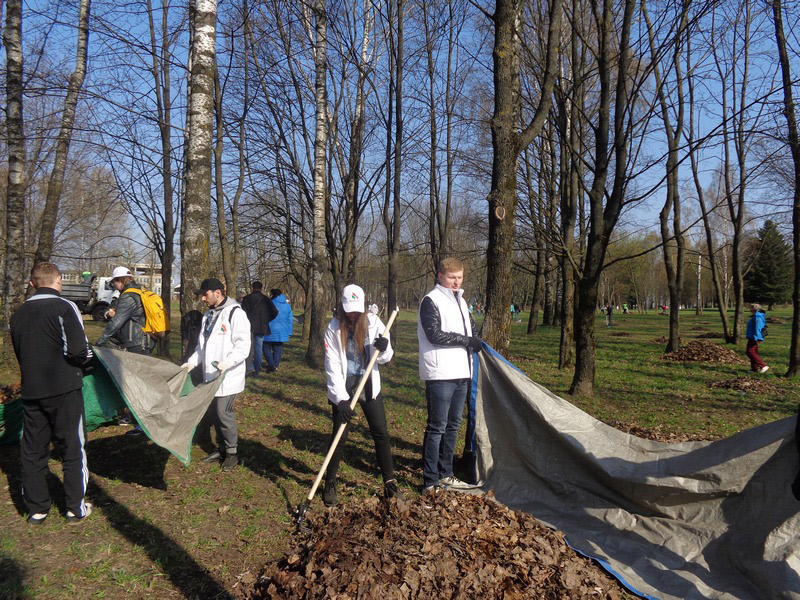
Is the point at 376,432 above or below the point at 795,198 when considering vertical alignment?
below

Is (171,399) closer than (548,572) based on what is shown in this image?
No

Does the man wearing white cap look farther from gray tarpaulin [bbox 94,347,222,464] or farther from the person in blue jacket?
the person in blue jacket

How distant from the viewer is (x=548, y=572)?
3.38 metres

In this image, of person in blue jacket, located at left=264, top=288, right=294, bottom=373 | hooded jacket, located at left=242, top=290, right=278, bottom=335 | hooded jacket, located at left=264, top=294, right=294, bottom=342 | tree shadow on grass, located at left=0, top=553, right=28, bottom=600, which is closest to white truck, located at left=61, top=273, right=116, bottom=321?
person in blue jacket, located at left=264, top=288, right=294, bottom=373

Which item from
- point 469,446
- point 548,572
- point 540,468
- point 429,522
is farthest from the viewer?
point 469,446

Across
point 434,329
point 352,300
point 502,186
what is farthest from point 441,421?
point 502,186

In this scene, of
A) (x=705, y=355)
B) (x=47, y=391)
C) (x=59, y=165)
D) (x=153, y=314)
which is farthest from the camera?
(x=705, y=355)

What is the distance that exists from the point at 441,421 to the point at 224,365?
Answer: 224 cm

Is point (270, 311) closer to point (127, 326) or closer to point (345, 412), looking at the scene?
point (127, 326)

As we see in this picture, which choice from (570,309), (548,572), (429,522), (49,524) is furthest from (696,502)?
(570,309)

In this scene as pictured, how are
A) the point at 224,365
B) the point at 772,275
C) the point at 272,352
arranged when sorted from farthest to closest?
the point at 772,275, the point at 272,352, the point at 224,365

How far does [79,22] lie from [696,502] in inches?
501

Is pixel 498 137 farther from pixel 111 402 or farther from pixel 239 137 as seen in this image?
pixel 239 137

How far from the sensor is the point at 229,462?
223 inches
